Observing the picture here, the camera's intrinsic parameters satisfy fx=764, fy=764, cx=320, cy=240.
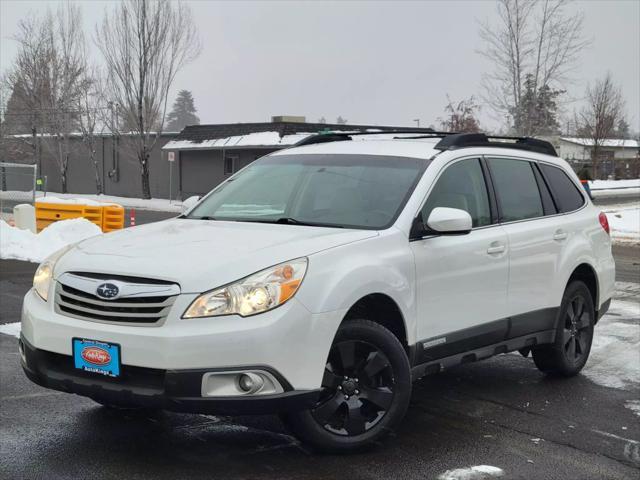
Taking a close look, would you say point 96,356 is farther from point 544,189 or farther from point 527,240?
point 544,189

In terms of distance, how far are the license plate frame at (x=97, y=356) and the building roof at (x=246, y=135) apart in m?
28.0

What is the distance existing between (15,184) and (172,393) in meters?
18.1

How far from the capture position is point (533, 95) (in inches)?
1217

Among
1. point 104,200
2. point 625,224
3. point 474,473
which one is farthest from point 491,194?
point 104,200

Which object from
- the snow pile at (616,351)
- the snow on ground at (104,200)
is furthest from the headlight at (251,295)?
the snow on ground at (104,200)

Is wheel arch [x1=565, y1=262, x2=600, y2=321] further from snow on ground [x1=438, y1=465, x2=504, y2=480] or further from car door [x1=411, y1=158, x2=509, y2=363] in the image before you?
snow on ground [x1=438, y1=465, x2=504, y2=480]

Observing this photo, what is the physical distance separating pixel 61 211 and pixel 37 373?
14660 millimetres

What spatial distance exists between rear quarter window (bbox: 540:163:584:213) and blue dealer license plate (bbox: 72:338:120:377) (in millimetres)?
3864

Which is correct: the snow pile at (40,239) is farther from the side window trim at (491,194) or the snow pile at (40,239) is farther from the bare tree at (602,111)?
the bare tree at (602,111)

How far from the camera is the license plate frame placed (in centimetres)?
377

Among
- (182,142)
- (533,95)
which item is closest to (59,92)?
(182,142)

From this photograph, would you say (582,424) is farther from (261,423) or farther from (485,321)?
(261,423)

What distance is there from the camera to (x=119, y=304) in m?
3.81

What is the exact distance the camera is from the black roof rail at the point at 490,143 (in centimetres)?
524
